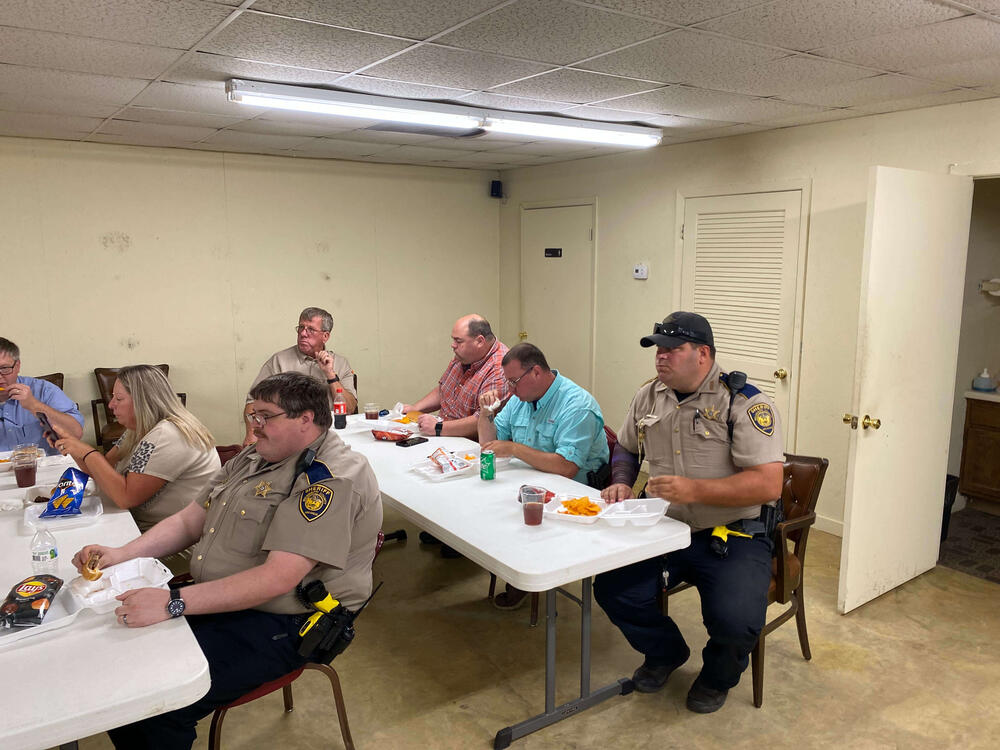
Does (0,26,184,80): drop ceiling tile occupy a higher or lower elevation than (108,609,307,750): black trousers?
→ higher

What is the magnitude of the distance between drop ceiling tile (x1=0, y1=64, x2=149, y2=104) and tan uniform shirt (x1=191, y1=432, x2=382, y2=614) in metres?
2.05

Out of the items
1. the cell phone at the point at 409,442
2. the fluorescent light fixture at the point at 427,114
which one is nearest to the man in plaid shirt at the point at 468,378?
the cell phone at the point at 409,442

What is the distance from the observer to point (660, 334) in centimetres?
282

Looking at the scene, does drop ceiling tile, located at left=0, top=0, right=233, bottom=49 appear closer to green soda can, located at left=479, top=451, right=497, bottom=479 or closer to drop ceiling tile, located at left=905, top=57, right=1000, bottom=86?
green soda can, located at left=479, top=451, right=497, bottom=479

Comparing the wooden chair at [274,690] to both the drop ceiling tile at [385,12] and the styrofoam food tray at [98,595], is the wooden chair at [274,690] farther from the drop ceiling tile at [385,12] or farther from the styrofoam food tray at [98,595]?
the drop ceiling tile at [385,12]

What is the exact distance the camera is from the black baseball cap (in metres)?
2.76

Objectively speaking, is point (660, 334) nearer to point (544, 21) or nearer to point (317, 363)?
point (544, 21)

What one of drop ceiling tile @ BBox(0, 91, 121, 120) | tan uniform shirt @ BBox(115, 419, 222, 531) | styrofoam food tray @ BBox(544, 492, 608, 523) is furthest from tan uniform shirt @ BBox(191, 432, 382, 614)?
drop ceiling tile @ BBox(0, 91, 121, 120)

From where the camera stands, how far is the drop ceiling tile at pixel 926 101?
138 inches

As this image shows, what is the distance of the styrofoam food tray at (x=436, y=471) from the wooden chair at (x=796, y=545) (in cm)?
95

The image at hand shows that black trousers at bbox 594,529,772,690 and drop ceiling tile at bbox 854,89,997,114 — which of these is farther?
drop ceiling tile at bbox 854,89,997,114

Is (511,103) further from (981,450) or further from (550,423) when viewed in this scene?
(981,450)

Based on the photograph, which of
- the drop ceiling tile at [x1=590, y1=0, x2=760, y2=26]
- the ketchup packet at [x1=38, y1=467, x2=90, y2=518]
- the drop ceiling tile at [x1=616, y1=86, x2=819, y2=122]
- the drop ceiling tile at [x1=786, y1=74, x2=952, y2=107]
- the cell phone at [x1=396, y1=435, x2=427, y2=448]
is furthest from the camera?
the cell phone at [x1=396, y1=435, x2=427, y2=448]

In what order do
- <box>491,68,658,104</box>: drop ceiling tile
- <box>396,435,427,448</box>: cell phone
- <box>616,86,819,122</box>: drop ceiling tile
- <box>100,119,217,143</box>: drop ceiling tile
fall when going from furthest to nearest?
<box>100,119,217,143</box>: drop ceiling tile < <box>396,435,427,448</box>: cell phone < <box>616,86,819,122</box>: drop ceiling tile < <box>491,68,658,104</box>: drop ceiling tile
